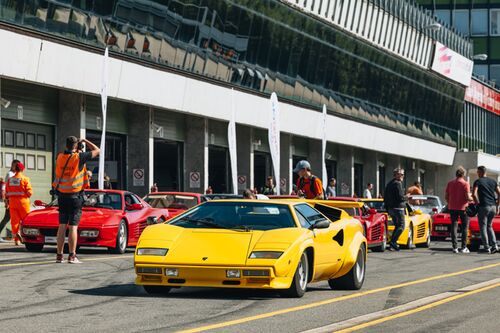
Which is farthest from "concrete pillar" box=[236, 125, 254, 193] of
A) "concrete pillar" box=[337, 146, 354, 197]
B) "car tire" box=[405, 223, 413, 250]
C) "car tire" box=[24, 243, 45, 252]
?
"car tire" box=[24, 243, 45, 252]

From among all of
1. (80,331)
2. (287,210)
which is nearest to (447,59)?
(287,210)

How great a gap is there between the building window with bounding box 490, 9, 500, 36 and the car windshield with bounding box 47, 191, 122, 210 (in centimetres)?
7505

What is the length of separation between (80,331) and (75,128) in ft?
79.4

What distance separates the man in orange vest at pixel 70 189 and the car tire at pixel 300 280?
5468mm

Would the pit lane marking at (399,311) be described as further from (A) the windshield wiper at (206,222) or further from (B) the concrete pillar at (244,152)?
(B) the concrete pillar at (244,152)

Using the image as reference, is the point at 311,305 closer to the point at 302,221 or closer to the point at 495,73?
the point at 302,221

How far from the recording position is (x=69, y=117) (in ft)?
112

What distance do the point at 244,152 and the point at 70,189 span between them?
28320 millimetres

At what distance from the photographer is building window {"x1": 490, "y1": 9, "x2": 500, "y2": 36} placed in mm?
94875

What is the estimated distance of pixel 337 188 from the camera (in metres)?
58.5

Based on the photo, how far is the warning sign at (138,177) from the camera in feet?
127

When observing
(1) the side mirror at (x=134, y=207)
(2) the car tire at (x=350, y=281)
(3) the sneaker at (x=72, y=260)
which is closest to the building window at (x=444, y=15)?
(1) the side mirror at (x=134, y=207)

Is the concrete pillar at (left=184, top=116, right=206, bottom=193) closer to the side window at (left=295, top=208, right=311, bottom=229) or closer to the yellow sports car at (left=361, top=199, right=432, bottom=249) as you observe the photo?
the yellow sports car at (left=361, top=199, right=432, bottom=249)

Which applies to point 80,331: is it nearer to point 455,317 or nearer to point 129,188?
point 455,317
